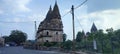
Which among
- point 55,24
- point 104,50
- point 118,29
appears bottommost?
point 104,50

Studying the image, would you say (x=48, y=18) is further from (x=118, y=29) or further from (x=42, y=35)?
(x=118, y=29)

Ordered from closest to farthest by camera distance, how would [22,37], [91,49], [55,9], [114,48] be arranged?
[114,48] → [91,49] → [55,9] → [22,37]

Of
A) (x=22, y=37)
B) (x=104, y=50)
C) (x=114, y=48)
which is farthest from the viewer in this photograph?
(x=22, y=37)

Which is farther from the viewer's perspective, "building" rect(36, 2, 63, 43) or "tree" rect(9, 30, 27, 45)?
"tree" rect(9, 30, 27, 45)

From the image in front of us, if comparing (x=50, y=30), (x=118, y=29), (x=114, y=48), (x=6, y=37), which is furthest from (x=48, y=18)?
(x=114, y=48)

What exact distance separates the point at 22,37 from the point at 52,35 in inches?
1871

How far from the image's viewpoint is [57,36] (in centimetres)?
10769

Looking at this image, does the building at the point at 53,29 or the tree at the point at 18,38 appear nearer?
Result: the building at the point at 53,29

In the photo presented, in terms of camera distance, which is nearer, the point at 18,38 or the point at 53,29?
the point at 53,29

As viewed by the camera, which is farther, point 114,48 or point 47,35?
point 47,35

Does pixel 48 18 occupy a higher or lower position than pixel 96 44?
higher

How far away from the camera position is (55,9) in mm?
107375

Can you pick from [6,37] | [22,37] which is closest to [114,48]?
[22,37]

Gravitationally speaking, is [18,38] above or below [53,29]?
below
